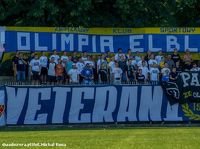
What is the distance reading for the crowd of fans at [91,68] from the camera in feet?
95.5

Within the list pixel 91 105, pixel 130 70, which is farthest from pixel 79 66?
pixel 91 105

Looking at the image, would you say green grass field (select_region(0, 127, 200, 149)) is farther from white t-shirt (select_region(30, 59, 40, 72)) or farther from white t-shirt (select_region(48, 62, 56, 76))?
white t-shirt (select_region(30, 59, 40, 72))

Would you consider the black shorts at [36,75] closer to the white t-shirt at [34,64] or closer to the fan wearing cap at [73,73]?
the white t-shirt at [34,64]

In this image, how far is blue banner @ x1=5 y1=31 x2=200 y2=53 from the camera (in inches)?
1229

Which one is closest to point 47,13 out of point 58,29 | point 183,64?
point 58,29

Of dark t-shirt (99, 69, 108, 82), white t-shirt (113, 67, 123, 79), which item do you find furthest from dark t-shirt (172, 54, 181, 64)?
dark t-shirt (99, 69, 108, 82)

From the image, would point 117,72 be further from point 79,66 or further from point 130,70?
point 79,66

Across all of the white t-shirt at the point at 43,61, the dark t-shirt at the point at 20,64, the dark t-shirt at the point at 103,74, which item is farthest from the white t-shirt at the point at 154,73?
the dark t-shirt at the point at 20,64

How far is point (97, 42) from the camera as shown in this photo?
3173cm

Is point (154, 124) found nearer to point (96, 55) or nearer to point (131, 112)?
point (131, 112)

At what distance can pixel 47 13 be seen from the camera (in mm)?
33906

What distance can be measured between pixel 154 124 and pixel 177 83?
6.37 feet

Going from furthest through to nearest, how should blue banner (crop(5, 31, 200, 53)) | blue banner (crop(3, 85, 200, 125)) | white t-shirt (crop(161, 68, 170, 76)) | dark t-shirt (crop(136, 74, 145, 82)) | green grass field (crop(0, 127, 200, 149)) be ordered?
blue banner (crop(5, 31, 200, 53)) < dark t-shirt (crop(136, 74, 145, 82)) < white t-shirt (crop(161, 68, 170, 76)) < blue banner (crop(3, 85, 200, 125)) < green grass field (crop(0, 127, 200, 149))

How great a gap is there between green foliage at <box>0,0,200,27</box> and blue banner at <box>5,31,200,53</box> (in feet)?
7.25
